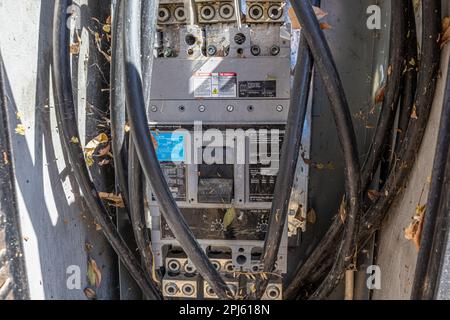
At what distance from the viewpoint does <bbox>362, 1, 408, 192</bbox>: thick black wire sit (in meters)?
0.88

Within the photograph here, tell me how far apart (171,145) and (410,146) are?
1.92ft

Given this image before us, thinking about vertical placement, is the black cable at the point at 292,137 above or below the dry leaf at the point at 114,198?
above

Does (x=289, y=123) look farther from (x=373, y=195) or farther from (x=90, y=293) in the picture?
(x=90, y=293)

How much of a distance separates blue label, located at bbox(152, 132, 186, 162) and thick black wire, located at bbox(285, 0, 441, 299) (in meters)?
0.44

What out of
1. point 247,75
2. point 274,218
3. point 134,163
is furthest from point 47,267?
point 247,75

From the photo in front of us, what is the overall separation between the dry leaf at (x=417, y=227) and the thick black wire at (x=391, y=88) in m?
0.20

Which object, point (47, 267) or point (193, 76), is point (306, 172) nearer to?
point (193, 76)

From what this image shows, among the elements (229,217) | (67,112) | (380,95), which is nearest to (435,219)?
(380,95)

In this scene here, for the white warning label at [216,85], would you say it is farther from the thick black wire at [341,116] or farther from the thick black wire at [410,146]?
the thick black wire at [410,146]

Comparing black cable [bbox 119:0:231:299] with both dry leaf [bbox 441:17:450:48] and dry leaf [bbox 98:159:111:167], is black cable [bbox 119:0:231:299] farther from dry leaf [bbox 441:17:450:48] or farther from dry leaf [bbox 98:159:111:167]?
dry leaf [bbox 441:17:450:48]

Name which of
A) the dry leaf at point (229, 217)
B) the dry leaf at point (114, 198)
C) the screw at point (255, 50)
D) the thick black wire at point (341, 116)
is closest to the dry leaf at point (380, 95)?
the thick black wire at point (341, 116)

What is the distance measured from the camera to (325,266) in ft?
3.56

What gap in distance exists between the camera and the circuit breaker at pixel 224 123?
107 centimetres
